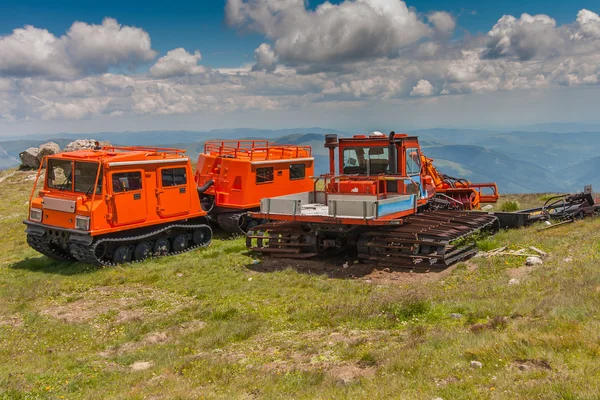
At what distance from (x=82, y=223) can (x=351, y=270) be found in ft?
25.4

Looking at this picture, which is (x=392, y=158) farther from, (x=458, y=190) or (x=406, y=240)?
(x=458, y=190)

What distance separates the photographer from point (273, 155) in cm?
2164

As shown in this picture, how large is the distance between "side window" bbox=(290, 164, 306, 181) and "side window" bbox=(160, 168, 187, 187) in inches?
222

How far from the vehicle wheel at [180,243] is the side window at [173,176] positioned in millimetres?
1812

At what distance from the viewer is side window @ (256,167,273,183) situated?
2028 cm

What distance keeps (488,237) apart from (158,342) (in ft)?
38.1

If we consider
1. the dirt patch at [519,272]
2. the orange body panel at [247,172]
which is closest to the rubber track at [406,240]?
the dirt patch at [519,272]

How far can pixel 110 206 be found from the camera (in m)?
15.2

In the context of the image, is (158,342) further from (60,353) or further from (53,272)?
(53,272)

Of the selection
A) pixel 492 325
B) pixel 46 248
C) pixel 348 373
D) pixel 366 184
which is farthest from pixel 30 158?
pixel 492 325

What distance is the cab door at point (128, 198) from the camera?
15.3 metres

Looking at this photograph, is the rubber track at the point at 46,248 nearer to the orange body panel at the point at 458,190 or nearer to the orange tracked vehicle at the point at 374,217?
the orange tracked vehicle at the point at 374,217

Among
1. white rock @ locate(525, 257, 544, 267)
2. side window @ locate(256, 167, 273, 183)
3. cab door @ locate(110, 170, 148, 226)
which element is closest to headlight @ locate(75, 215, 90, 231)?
cab door @ locate(110, 170, 148, 226)

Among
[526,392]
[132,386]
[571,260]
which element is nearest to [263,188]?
[571,260]
